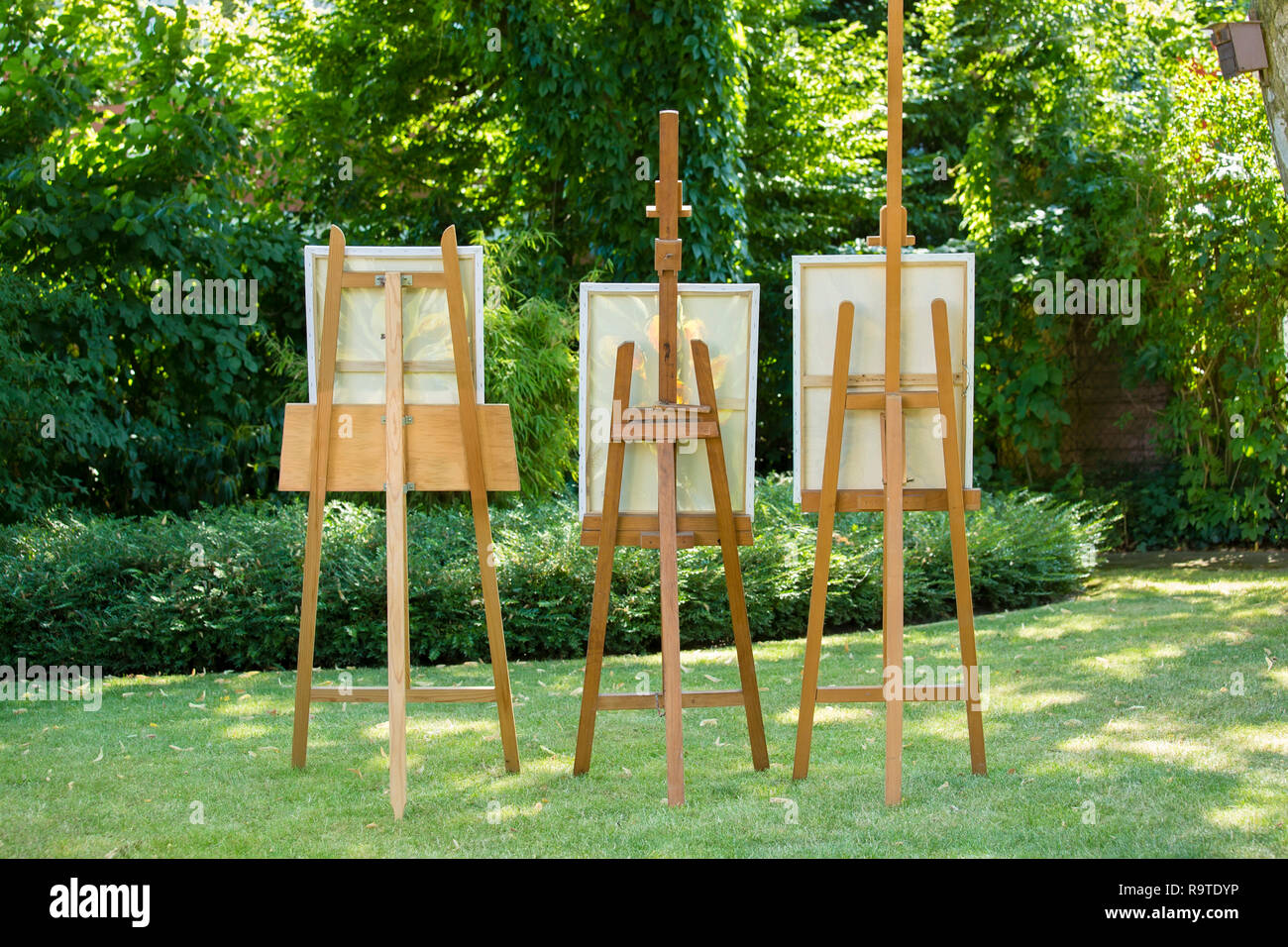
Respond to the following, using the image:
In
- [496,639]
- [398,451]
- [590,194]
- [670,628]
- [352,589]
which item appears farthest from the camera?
[590,194]

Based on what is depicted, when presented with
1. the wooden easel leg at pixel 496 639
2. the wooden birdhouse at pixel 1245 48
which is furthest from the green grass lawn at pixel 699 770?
the wooden birdhouse at pixel 1245 48

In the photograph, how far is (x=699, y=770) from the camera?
14.2ft

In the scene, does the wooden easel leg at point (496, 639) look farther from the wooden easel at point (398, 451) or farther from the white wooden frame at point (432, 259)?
the white wooden frame at point (432, 259)

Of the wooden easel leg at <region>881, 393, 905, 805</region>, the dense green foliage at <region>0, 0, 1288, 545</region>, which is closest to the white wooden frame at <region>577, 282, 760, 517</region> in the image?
the wooden easel leg at <region>881, 393, 905, 805</region>

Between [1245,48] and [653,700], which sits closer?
[653,700]

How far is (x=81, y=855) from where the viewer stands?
3398 millimetres

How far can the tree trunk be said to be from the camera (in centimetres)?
466

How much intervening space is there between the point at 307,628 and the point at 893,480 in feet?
7.03

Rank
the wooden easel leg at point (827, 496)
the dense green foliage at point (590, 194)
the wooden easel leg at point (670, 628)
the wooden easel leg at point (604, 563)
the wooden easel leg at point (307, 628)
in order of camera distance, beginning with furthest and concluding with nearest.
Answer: the dense green foliage at point (590, 194), the wooden easel leg at point (307, 628), the wooden easel leg at point (604, 563), the wooden easel leg at point (827, 496), the wooden easel leg at point (670, 628)

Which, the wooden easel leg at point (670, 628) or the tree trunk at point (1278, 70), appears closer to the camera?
the wooden easel leg at point (670, 628)

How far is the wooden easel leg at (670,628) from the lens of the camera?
3.87 metres

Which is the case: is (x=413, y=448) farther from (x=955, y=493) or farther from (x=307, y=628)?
(x=955, y=493)

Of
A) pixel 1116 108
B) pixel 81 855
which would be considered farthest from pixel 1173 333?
pixel 81 855

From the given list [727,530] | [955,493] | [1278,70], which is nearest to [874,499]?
[955,493]
